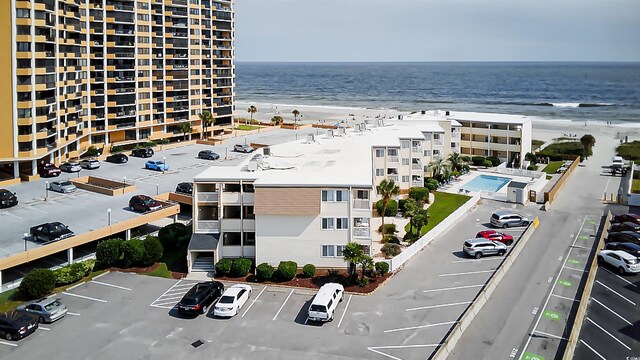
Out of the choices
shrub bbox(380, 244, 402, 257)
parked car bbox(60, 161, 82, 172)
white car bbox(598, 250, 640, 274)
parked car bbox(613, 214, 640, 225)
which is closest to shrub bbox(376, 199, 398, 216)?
shrub bbox(380, 244, 402, 257)

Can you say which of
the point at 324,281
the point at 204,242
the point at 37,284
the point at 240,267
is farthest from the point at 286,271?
the point at 37,284

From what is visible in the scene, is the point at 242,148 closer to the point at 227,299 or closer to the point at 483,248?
the point at 483,248

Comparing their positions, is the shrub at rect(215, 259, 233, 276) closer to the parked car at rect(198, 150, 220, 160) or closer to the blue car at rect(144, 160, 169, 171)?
the blue car at rect(144, 160, 169, 171)

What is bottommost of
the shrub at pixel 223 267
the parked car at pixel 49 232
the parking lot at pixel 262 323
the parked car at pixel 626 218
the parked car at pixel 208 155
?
the parking lot at pixel 262 323

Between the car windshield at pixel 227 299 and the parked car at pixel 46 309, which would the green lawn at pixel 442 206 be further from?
the parked car at pixel 46 309

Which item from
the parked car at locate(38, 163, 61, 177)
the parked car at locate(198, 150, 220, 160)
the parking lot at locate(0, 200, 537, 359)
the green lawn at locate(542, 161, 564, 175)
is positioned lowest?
the parking lot at locate(0, 200, 537, 359)

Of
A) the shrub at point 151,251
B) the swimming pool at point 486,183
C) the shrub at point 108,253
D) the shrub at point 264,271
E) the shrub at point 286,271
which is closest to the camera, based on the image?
the shrub at point 286,271

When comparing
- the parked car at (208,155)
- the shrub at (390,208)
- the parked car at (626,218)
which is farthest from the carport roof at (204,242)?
the parked car at (626,218)
